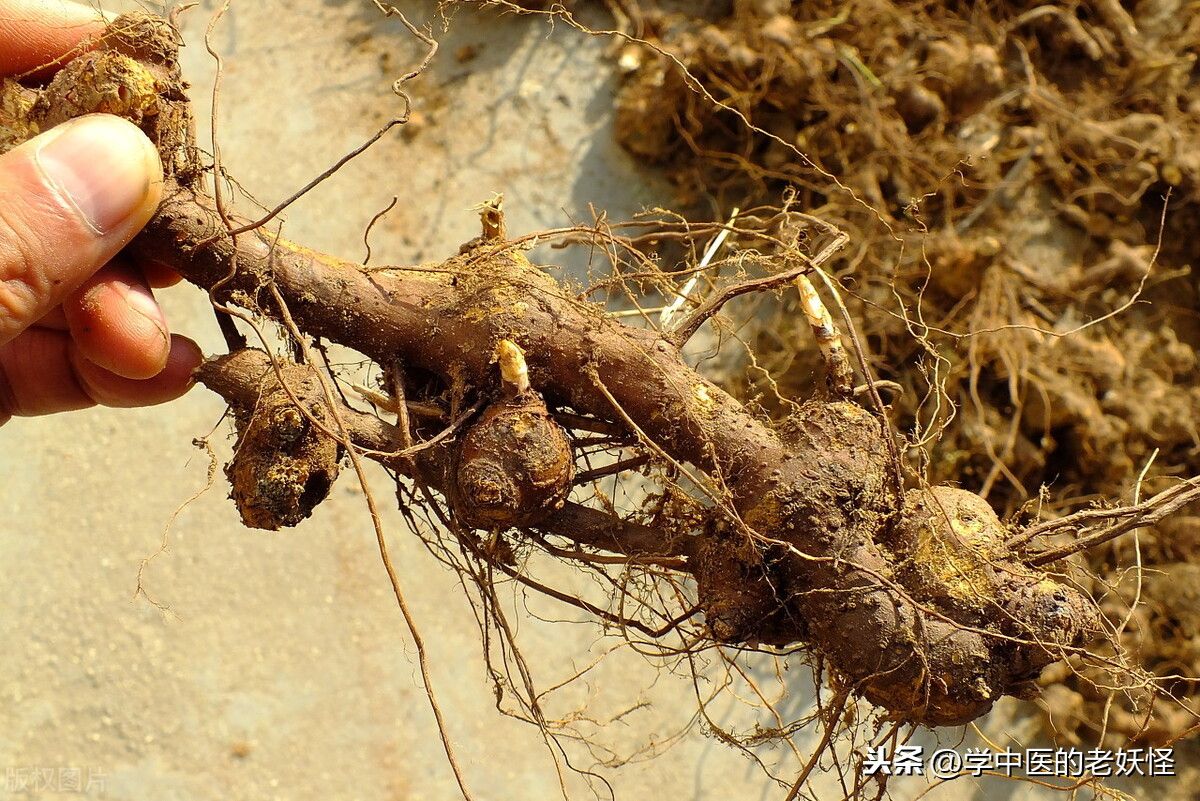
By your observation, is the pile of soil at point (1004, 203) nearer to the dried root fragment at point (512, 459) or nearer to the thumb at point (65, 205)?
the dried root fragment at point (512, 459)

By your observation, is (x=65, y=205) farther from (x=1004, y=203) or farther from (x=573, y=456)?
(x=1004, y=203)

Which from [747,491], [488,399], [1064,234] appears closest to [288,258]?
[488,399]

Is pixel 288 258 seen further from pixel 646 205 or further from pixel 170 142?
pixel 646 205

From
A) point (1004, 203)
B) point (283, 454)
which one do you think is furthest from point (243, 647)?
point (1004, 203)

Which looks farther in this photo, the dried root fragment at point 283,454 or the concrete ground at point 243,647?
the concrete ground at point 243,647

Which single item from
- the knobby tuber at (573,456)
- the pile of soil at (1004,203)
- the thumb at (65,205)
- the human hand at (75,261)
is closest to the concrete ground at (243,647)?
the human hand at (75,261)

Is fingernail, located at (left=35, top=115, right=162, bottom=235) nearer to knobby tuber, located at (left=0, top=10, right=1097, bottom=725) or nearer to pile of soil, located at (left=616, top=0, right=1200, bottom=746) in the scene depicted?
knobby tuber, located at (left=0, top=10, right=1097, bottom=725)

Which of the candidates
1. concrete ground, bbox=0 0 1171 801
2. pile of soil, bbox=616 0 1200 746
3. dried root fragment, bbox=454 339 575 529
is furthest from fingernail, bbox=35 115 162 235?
pile of soil, bbox=616 0 1200 746
